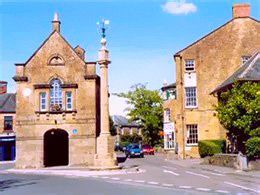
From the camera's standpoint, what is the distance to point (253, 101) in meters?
28.4

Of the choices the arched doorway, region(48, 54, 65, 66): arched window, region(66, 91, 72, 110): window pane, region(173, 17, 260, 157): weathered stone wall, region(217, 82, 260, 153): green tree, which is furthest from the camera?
region(173, 17, 260, 157): weathered stone wall

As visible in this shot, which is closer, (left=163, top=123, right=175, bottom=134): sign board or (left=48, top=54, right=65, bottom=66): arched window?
(left=48, top=54, right=65, bottom=66): arched window

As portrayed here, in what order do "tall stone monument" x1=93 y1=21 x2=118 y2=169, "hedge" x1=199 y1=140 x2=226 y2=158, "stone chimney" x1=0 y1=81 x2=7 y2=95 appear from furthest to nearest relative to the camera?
"stone chimney" x1=0 y1=81 x2=7 y2=95 → "hedge" x1=199 y1=140 x2=226 y2=158 → "tall stone monument" x1=93 y1=21 x2=118 y2=169

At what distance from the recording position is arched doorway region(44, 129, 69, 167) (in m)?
38.9

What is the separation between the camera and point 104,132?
31.2 m

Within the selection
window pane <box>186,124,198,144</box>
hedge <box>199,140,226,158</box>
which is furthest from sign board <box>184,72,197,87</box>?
hedge <box>199,140,226,158</box>

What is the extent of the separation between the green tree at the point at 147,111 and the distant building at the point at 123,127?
21052 mm

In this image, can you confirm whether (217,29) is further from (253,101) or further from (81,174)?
(81,174)

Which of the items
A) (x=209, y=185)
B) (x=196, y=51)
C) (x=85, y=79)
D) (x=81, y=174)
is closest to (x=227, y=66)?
(x=196, y=51)

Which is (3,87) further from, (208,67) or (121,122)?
(121,122)

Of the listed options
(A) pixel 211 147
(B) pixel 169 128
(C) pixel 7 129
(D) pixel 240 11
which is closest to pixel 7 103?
(C) pixel 7 129

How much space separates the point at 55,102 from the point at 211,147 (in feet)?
47.8

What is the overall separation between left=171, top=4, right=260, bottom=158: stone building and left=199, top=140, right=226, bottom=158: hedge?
9.11 ft

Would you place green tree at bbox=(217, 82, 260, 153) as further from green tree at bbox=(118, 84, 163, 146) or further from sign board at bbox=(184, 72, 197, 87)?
green tree at bbox=(118, 84, 163, 146)
